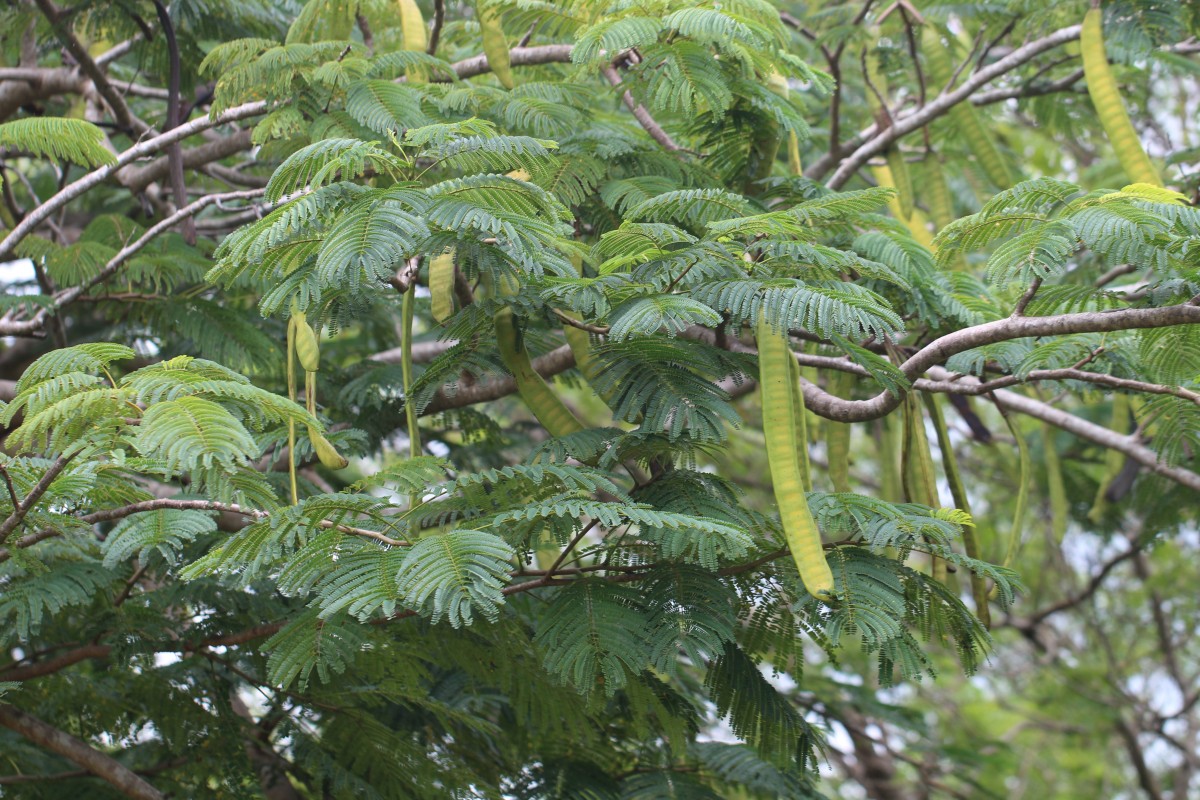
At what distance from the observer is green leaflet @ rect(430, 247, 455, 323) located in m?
3.10

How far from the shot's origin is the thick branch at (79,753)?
336cm

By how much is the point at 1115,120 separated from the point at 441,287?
2366 millimetres

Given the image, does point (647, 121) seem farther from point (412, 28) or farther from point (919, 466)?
point (919, 466)

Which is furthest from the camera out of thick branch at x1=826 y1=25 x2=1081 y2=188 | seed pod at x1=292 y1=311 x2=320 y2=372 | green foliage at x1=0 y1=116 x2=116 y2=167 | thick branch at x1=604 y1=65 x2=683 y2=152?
thick branch at x1=826 y1=25 x2=1081 y2=188

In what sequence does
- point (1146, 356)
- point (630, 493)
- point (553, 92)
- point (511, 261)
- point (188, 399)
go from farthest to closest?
A: point (553, 92)
point (1146, 356)
point (630, 493)
point (511, 261)
point (188, 399)

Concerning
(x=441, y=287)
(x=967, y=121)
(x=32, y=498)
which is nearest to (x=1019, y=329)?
(x=441, y=287)

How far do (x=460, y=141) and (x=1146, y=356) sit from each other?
6.66 feet

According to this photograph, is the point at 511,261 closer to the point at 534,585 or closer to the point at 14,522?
the point at 534,585

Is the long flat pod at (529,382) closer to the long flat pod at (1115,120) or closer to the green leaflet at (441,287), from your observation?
the green leaflet at (441,287)

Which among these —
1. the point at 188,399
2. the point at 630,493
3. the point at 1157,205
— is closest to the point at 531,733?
the point at 630,493

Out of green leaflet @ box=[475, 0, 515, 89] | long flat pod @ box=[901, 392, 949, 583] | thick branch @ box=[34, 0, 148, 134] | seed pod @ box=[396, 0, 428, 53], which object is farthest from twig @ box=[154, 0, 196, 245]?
long flat pod @ box=[901, 392, 949, 583]

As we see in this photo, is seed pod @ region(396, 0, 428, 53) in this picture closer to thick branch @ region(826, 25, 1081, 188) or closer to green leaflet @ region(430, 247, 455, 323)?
green leaflet @ region(430, 247, 455, 323)

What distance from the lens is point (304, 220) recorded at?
2572 millimetres

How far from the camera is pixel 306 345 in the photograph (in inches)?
112
